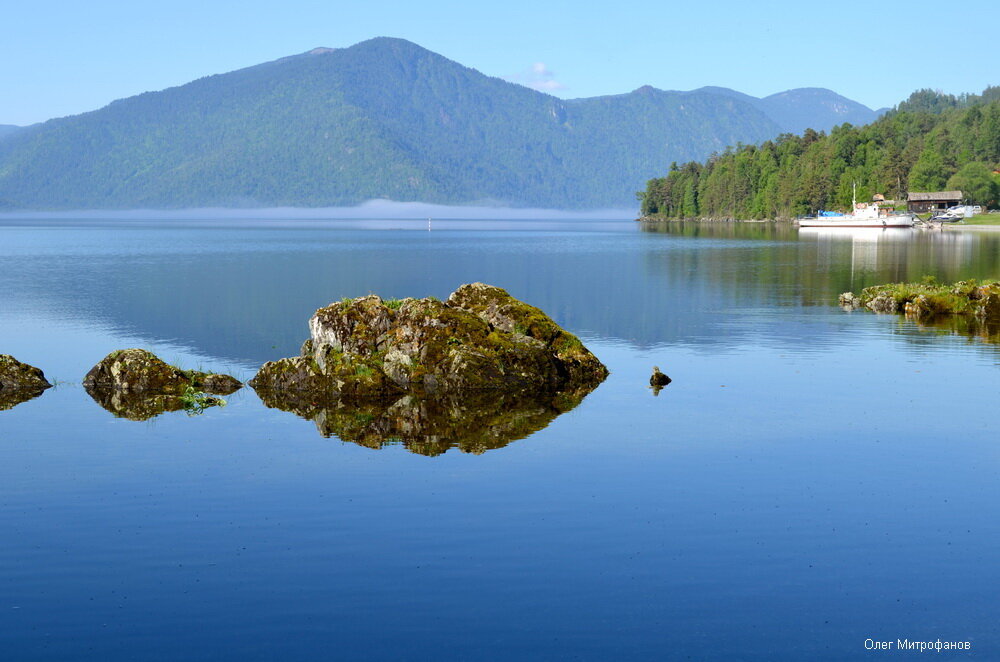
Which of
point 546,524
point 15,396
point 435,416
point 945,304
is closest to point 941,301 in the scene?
point 945,304

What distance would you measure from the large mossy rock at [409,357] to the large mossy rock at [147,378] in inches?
55.4

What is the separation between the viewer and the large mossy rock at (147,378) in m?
35.3

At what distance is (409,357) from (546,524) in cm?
1644

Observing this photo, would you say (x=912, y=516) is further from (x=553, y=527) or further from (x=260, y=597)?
(x=260, y=597)

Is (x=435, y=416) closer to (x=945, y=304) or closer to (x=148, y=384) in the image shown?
(x=148, y=384)

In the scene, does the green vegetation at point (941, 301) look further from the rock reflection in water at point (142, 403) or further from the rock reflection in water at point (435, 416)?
the rock reflection in water at point (142, 403)

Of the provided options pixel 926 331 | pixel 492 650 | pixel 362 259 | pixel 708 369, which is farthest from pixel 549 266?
pixel 492 650

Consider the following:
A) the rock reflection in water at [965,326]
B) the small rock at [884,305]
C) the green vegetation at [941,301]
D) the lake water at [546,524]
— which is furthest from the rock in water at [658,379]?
the small rock at [884,305]

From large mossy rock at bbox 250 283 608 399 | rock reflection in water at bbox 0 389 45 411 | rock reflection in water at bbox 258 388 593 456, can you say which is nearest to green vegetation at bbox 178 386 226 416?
rock reflection in water at bbox 258 388 593 456

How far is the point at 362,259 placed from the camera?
142 meters

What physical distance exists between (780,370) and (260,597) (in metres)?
27.7

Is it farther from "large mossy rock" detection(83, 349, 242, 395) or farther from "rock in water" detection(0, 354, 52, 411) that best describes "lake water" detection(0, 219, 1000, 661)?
"large mossy rock" detection(83, 349, 242, 395)

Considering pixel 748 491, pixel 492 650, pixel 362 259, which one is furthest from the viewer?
pixel 362 259

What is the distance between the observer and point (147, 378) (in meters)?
35.4
